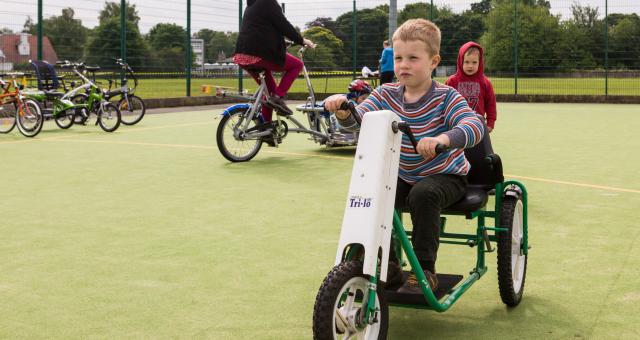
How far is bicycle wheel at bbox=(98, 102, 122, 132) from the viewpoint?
13.5m

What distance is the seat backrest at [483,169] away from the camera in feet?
13.0

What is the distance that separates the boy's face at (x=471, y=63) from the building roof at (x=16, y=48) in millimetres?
10830

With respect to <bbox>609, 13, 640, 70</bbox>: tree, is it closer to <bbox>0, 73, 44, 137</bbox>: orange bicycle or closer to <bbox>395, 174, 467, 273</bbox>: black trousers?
<bbox>0, 73, 44, 137</bbox>: orange bicycle

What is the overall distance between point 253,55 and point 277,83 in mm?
641

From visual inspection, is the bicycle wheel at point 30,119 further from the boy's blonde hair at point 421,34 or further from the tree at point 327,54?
the tree at point 327,54

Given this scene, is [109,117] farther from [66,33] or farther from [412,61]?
[412,61]

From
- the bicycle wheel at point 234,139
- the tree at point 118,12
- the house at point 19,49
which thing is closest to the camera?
the bicycle wheel at point 234,139

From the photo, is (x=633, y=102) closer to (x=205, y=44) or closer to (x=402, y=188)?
(x=205, y=44)

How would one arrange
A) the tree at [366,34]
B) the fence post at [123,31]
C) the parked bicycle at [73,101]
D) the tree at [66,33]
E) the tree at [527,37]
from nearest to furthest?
the parked bicycle at [73,101] → the tree at [66,33] → the fence post at [123,31] → the tree at [527,37] → the tree at [366,34]

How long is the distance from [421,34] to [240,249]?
6.96 feet

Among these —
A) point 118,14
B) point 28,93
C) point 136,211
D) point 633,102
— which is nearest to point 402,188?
point 136,211

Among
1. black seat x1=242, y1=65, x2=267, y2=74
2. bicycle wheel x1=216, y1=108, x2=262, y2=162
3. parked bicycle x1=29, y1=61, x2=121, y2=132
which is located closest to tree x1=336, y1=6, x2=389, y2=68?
parked bicycle x1=29, y1=61, x2=121, y2=132

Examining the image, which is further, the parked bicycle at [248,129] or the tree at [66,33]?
the tree at [66,33]

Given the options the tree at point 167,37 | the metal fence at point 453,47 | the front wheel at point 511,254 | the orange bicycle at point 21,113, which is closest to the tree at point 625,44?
the metal fence at point 453,47
